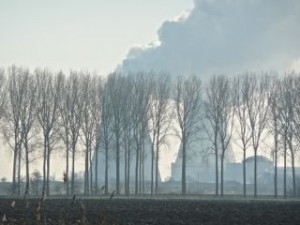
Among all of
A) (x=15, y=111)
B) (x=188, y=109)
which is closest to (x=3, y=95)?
(x=15, y=111)

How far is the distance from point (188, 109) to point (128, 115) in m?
6.59

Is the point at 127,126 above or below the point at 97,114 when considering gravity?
below

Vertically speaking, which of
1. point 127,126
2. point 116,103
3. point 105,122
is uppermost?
point 116,103

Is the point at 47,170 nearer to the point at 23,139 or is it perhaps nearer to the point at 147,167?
the point at 23,139

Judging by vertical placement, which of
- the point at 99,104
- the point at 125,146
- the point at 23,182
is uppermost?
the point at 99,104

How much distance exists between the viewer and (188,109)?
58656 mm

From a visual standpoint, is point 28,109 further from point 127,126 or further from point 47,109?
point 127,126

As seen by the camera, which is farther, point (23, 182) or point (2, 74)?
point (23, 182)

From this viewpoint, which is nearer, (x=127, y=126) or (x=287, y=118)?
(x=287, y=118)

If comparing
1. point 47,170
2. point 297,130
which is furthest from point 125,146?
point 297,130

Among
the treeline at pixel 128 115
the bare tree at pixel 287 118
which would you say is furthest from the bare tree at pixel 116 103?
the bare tree at pixel 287 118

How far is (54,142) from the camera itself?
5256cm

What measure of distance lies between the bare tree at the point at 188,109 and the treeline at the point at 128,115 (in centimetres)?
11

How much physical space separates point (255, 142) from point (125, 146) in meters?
13.7
